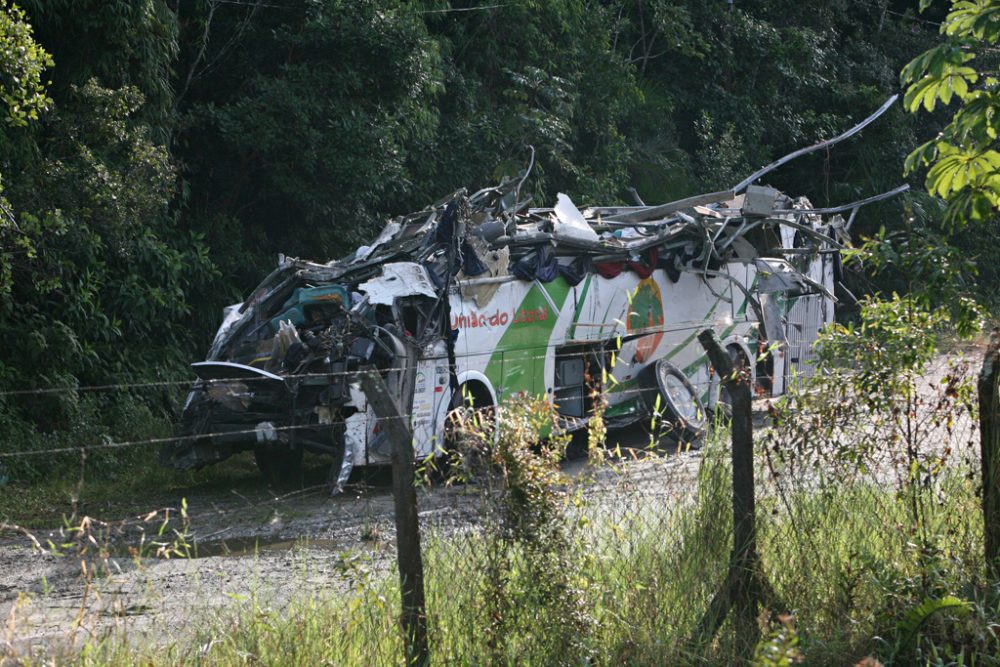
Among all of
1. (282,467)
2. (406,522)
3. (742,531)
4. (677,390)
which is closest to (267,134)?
(282,467)

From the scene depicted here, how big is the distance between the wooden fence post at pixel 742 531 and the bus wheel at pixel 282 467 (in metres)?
6.90

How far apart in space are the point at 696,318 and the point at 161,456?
271 inches

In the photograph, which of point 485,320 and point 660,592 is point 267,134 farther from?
point 660,592

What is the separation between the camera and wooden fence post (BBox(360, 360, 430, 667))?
480cm

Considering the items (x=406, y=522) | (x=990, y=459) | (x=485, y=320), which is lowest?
(x=406, y=522)

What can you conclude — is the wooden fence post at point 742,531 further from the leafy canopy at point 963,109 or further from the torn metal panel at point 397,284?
the torn metal panel at point 397,284

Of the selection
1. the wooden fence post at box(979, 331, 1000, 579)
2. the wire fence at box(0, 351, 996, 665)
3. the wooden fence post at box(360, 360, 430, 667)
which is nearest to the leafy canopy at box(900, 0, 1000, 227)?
the wooden fence post at box(979, 331, 1000, 579)

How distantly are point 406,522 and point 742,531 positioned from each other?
5.70ft

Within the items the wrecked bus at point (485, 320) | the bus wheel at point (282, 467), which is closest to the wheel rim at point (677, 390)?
the wrecked bus at point (485, 320)

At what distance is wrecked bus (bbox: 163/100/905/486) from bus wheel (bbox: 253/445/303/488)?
18 mm

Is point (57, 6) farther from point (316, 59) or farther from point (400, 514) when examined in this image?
point (400, 514)

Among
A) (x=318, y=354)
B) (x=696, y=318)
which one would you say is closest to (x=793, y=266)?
(x=696, y=318)

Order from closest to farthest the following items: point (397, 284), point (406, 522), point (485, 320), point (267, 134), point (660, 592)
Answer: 1. point (406, 522)
2. point (660, 592)
3. point (397, 284)
4. point (485, 320)
5. point (267, 134)

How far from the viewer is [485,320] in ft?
39.5
